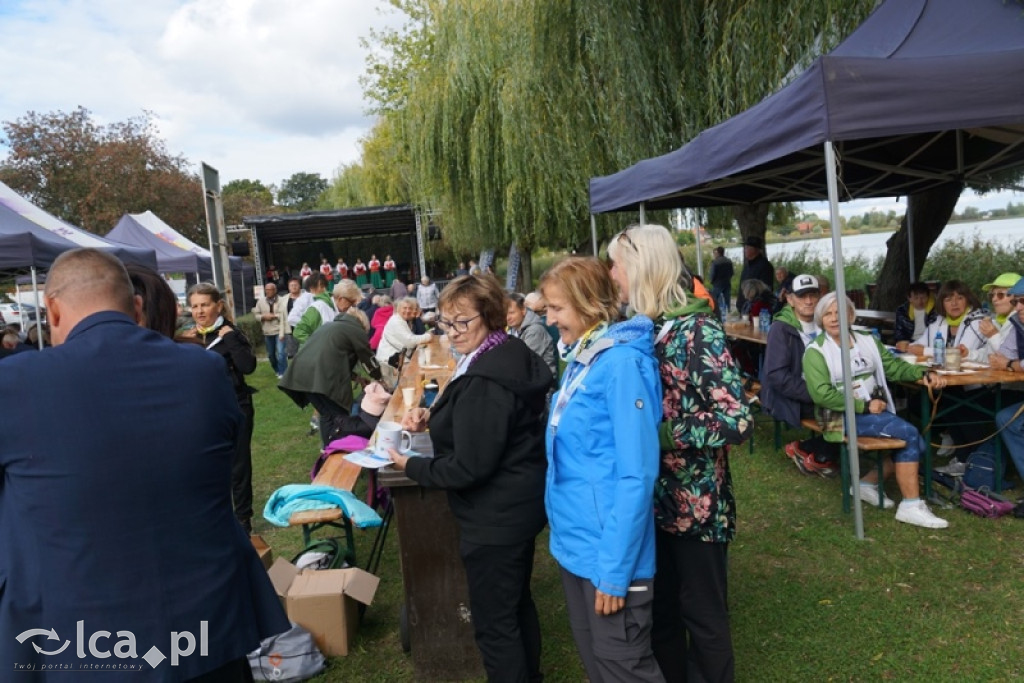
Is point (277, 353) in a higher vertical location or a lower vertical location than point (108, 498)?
lower

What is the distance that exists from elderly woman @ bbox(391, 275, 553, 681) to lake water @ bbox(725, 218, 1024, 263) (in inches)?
574

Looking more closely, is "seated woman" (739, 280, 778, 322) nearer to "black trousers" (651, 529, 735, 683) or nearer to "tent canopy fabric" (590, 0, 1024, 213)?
"tent canopy fabric" (590, 0, 1024, 213)

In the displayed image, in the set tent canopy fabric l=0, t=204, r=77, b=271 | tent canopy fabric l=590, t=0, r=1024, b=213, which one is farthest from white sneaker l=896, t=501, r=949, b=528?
tent canopy fabric l=0, t=204, r=77, b=271

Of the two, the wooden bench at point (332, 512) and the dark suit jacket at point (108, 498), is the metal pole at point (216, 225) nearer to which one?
the wooden bench at point (332, 512)

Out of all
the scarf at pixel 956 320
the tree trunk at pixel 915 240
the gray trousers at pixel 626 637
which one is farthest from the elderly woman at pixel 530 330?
the tree trunk at pixel 915 240

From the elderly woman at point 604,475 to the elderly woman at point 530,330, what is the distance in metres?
3.47

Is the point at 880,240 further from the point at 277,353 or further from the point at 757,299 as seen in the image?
the point at 277,353

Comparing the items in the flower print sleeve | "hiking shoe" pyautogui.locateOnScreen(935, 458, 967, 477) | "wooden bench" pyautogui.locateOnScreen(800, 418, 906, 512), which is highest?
the flower print sleeve

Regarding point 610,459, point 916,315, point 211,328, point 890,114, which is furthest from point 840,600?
point 916,315

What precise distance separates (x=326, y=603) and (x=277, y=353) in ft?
31.5

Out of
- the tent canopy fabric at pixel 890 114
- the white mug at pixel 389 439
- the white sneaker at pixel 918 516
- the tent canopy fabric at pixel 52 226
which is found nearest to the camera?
the white mug at pixel 389 439

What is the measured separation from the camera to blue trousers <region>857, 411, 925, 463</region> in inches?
178

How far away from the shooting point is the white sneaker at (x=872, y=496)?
4.77 meters

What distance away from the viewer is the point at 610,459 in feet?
6.81
